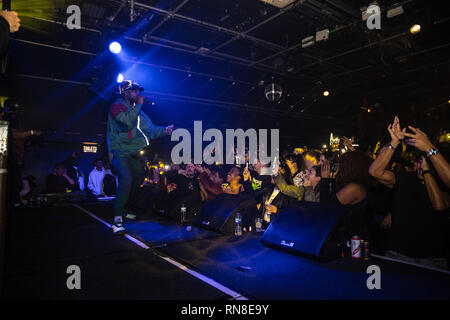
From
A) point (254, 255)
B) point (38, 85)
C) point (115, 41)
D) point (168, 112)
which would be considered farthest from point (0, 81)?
point (254, 255)

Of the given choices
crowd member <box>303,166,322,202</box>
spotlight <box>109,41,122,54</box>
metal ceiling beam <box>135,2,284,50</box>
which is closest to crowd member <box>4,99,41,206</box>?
spotlight <box>109,41,122,54</box>

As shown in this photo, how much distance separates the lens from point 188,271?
5.99 ft

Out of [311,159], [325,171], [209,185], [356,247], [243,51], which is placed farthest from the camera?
[243,51]

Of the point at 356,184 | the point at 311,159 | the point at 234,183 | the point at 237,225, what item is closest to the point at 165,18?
the point at 234,183

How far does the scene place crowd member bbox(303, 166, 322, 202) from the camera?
3258 mm

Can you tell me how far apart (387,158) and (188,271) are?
180 centimetres

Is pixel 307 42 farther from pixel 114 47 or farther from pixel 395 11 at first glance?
pixel 114 47

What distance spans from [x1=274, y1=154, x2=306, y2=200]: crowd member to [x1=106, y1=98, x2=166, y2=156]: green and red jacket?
179 cm

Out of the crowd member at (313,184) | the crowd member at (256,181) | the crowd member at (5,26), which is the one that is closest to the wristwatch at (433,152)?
the crowd member at (313,184)

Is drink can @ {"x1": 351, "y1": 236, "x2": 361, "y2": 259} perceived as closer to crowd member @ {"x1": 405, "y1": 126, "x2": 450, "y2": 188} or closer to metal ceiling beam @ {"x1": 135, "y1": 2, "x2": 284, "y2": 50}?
crowd member @ {"x1": 405, "y1": 126, "x2": 450, "y2": 188}

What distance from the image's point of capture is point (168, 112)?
386 inches

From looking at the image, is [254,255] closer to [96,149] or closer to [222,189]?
[222,189]

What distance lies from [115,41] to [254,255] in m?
5.49
